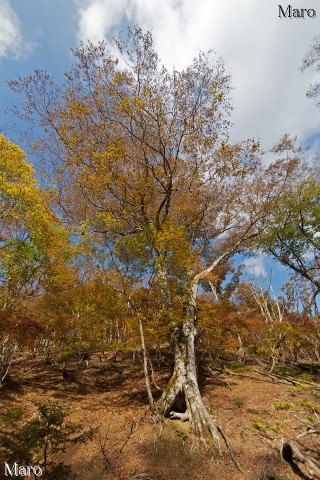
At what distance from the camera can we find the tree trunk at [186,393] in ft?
25.2

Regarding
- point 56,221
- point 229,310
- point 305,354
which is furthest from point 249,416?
point 305,354

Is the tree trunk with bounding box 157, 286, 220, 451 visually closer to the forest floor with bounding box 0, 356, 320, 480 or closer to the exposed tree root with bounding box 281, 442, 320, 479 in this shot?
the forest floor with bounding box 0, 356, 320, 480

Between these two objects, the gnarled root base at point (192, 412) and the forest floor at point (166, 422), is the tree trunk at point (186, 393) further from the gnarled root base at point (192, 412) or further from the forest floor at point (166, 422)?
the forest floor at point (166, 422)

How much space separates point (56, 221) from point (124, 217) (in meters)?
3.28

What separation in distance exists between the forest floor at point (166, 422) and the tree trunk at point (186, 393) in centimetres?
34

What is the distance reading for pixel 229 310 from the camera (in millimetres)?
16188

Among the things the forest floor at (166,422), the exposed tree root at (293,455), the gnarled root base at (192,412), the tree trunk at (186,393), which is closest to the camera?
the exposed tree root at (293,455)

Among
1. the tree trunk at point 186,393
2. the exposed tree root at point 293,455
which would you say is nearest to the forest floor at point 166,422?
the exposed tree root at point 293,455

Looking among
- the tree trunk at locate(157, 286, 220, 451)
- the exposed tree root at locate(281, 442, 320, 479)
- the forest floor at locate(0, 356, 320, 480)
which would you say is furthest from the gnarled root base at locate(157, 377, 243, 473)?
the exposed tree root at locate(281, 442, 320, 479)

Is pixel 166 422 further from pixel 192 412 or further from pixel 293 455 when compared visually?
pixel 293 455

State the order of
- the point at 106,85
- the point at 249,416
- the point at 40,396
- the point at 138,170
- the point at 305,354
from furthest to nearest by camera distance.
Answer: the point at 305,354 < the point at 138,170 < the point at 106,85 < the point at 40,396 < the point at 249,416

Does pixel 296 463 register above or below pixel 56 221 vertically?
below

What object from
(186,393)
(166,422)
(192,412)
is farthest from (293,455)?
(166,422)

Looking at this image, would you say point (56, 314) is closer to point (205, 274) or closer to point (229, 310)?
point (205, 274)
